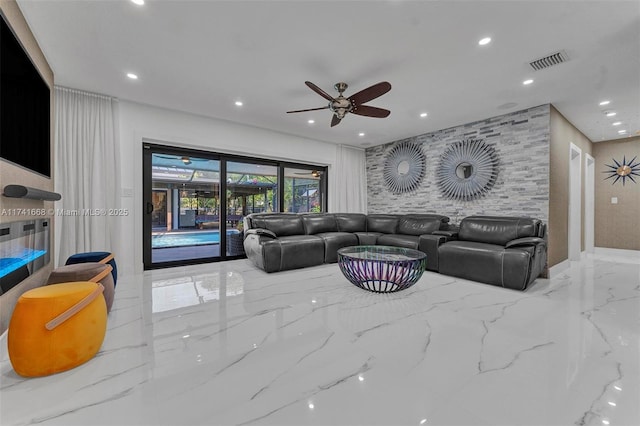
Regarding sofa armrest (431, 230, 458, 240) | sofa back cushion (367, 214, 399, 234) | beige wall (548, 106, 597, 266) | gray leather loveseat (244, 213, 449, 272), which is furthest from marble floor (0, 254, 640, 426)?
sofa back cushion (367, 214, 399, 234)

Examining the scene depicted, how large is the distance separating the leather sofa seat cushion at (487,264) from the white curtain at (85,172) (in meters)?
4.55

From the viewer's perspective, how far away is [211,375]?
1489 mm

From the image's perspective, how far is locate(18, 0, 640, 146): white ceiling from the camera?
2.06 meters

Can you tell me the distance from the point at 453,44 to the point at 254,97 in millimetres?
2405

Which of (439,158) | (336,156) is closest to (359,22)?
(439,158)

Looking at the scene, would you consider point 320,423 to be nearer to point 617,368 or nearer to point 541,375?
point 541,375

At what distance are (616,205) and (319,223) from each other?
19.8ft

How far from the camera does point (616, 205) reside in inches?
215

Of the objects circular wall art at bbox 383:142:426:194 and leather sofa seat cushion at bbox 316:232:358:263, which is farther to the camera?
circular wall art at bbox 383:142:426:194

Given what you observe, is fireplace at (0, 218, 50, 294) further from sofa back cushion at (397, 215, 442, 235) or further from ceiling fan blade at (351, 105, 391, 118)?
sofa back cushion at (397, 215, 442, 235)

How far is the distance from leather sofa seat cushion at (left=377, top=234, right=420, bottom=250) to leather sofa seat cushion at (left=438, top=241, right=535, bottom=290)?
528 mm

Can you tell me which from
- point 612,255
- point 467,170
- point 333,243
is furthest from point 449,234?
point 612,255

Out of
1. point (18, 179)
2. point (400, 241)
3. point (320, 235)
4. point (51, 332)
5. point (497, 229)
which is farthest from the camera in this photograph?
point (320, 235)

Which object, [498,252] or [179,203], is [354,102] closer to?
[498,252]
